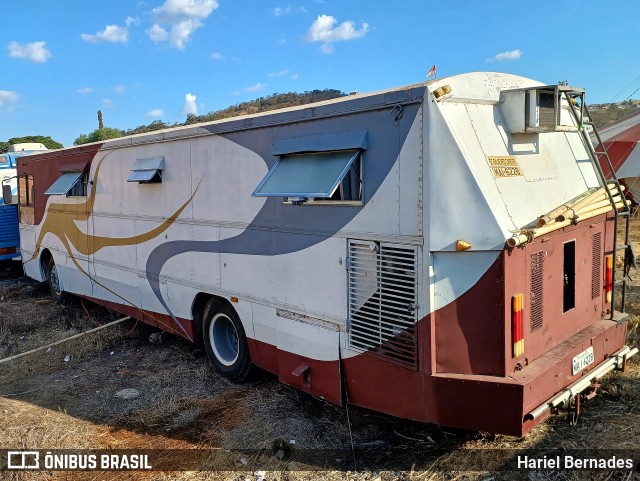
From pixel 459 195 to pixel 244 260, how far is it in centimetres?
270

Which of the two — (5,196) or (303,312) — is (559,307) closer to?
(303,312)

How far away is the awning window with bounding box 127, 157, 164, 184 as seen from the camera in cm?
719

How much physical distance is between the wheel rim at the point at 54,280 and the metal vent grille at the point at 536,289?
9.13 m

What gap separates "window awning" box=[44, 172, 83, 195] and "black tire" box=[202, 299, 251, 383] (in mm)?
4162

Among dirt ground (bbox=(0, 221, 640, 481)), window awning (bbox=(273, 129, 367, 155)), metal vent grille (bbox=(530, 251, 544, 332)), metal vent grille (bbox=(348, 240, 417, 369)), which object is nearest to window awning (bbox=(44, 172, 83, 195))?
dirt ground (bbox=(0, 221, 640, 481))

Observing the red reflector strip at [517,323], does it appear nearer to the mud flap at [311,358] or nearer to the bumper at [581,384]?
the bumper at [581,384]

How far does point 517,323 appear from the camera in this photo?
4164mm

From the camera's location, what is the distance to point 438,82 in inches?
167

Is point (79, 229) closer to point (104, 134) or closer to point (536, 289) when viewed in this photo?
point (536, 289)

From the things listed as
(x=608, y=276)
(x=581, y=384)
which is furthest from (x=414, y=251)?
(x=608, y=276)

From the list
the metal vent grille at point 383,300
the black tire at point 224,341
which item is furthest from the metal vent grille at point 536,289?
the black tire at point 224,341

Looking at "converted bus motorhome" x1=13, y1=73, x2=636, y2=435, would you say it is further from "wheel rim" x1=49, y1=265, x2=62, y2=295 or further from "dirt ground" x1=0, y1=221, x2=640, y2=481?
"wheel rim" x1=49, y1=265, x2=62, y2=295

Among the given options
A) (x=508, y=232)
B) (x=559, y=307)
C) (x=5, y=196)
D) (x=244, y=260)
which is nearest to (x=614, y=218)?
(x=559, y=307)

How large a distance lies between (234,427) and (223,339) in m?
1.61
